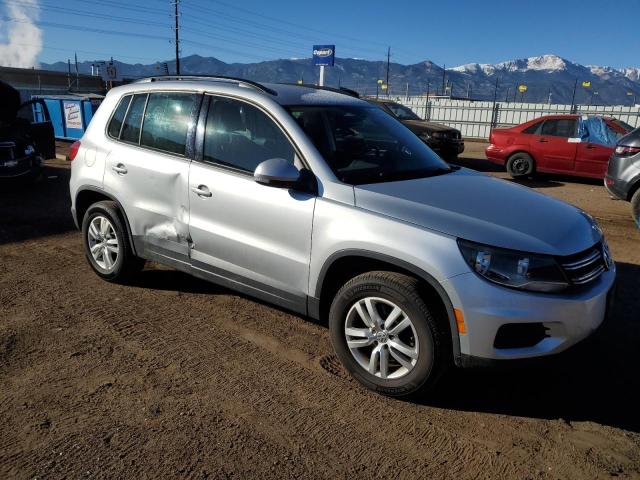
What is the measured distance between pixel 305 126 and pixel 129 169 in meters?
1.64

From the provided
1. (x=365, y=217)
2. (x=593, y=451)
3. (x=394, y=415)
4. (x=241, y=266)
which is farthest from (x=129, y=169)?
(x=593, y=451)

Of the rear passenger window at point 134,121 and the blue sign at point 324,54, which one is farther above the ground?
the blue sign at point 324,54

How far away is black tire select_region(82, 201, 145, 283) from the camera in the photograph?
4.46 meters

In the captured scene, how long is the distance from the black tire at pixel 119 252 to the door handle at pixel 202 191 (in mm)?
1041

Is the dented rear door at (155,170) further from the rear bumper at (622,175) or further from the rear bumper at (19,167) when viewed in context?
the rear bumper at (622,175)

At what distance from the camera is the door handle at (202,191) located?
372cm

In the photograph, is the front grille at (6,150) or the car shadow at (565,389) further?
the front grille at (6,150)

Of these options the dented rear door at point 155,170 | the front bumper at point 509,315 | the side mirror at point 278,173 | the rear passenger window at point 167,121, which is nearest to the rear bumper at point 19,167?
the dented rear door at point 155,170

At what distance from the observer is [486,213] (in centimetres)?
302

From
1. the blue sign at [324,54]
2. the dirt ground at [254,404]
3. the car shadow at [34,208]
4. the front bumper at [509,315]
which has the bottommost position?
the dirt ground at [254,404]

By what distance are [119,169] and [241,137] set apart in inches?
50.8

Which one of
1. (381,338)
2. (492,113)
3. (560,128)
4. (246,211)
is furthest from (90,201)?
(492,113)

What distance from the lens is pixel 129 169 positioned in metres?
4.27

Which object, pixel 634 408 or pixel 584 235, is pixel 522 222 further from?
pixel 634 408
